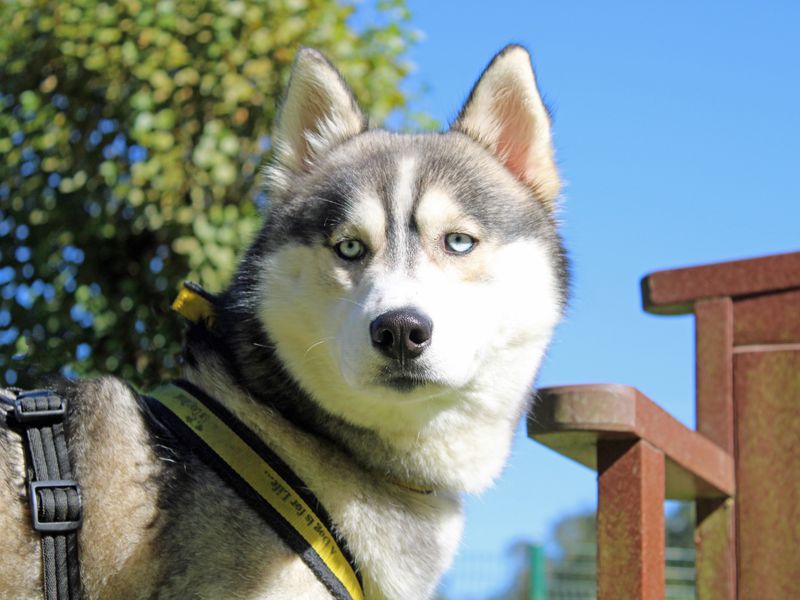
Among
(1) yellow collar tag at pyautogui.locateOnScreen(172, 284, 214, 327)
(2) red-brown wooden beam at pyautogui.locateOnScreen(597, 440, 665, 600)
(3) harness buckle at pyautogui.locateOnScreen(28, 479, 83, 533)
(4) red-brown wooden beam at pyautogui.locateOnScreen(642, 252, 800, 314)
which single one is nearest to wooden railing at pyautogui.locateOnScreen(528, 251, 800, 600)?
(4) red-brown wooden beam at pyautogui.locateOnScreen(642, 252, 800, 314)

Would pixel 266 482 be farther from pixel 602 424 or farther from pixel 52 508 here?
pixel 602 424

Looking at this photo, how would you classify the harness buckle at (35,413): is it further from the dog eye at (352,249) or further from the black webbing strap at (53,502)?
the dog eye at (352,249)

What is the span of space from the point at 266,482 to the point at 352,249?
0.65 m

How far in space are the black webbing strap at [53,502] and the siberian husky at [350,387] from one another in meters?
0.03

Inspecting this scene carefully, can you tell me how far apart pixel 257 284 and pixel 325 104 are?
70 cm

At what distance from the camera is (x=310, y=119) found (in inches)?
127

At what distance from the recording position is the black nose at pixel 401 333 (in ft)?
8.05

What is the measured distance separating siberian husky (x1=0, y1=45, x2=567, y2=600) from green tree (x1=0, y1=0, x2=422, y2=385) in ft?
8.19

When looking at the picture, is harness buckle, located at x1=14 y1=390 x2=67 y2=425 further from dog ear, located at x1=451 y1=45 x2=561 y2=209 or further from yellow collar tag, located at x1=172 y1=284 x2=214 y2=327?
dog ear, located at x1=451 y1=45 x2=561 y2=209

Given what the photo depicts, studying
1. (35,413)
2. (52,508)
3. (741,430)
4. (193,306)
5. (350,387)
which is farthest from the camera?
(741,430)

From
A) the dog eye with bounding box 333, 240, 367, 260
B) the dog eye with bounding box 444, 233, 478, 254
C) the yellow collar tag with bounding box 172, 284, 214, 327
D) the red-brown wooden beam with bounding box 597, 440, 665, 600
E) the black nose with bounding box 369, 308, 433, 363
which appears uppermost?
the dog eye with bounding box 444, 233, 478, 254

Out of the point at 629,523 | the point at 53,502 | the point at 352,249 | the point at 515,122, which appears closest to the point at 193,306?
the point at 352,249

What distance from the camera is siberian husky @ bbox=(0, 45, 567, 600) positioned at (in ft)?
8.04

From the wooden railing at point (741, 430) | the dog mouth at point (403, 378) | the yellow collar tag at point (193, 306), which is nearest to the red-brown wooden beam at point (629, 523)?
the wooden railing at point (741, 430)
